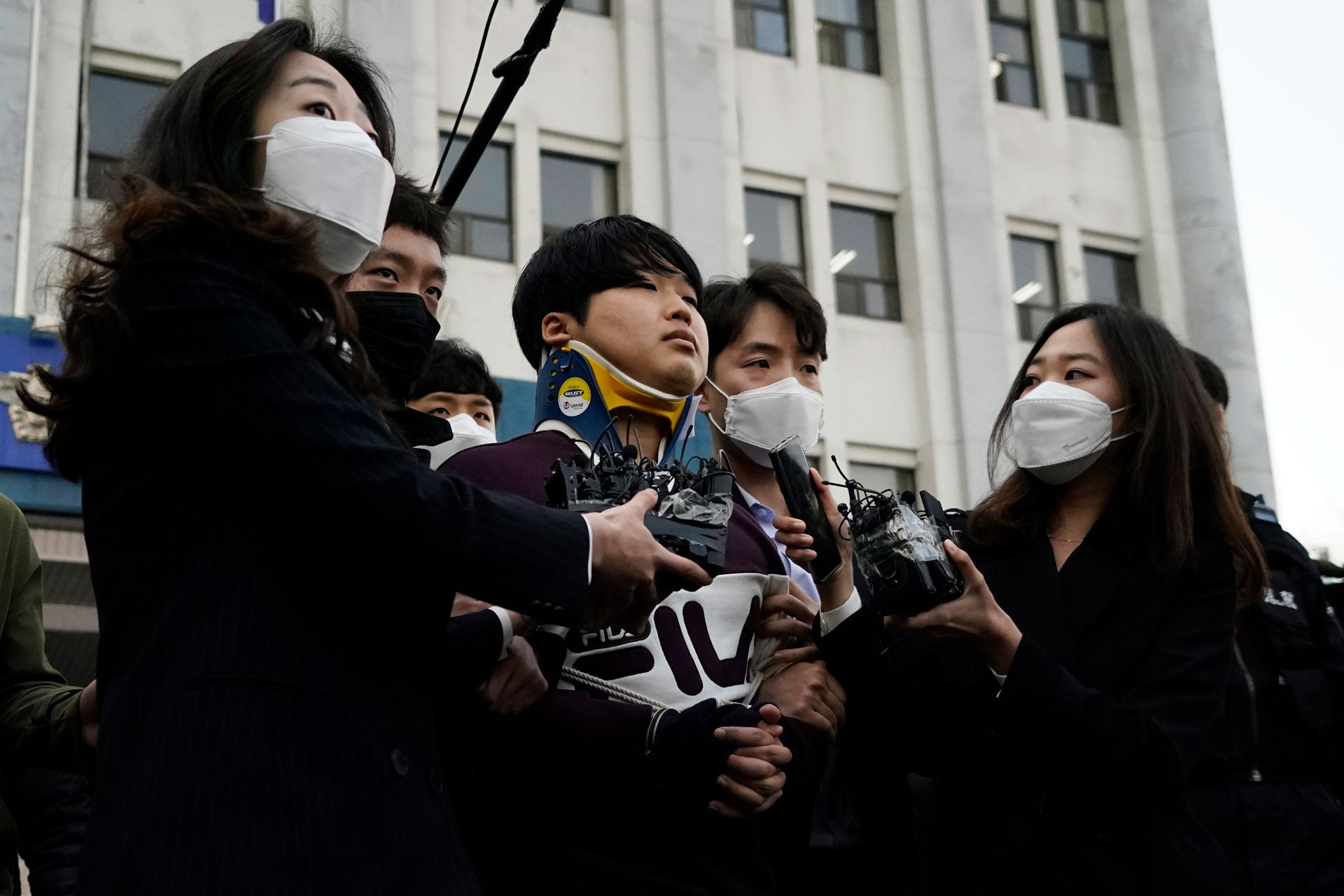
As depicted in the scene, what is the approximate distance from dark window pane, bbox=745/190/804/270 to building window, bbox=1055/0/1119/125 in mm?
4163

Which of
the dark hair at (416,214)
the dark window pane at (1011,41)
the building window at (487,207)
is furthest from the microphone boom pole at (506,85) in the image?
the dark window pane at (1011,41)

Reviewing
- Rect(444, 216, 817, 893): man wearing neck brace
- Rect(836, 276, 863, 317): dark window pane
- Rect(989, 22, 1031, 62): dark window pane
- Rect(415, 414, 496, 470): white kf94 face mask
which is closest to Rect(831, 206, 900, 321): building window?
Rect(836, 276, 863, 317): dark window pane

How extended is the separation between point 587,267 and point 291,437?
1.59 metres

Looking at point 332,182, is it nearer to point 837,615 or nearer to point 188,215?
point 188,215

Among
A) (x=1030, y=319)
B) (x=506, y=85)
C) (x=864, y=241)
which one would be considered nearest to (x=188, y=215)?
(x=506, y=85)

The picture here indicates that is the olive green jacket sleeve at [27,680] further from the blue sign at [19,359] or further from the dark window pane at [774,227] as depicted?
the dark window pane at [774,227]

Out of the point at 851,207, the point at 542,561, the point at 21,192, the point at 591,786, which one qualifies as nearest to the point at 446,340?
the point at 591,786

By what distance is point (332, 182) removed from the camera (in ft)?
8.98

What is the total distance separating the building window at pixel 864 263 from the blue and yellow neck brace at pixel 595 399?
13.4 m

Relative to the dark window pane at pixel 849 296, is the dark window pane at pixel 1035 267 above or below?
above

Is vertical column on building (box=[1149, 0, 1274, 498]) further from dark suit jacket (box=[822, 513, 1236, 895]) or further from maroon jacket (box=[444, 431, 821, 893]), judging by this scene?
maroon jacket (box=[444, 431, 821, 893])

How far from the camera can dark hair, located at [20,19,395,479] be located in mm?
2422

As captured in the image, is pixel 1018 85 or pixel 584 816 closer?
pixel 584 816

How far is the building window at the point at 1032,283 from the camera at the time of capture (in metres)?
17.8
